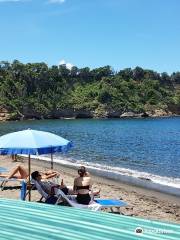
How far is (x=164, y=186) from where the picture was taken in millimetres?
17578

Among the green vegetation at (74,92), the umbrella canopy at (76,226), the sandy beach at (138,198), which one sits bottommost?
the sandy beach at (138,198)

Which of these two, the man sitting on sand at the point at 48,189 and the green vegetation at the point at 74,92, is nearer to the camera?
the man sitting on sand at the point at 48,189

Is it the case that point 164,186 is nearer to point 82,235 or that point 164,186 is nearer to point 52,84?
point 82,235

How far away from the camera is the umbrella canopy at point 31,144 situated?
10086mm

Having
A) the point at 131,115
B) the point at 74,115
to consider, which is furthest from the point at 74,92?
the point at 131,115

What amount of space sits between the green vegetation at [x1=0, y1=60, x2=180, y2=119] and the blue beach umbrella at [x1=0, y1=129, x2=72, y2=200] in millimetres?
126471

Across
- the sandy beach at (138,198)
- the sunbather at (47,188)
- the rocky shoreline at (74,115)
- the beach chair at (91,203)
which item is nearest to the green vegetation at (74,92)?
the rocky shoreline at (74,115)

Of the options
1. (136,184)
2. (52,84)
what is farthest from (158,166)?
(52,84)

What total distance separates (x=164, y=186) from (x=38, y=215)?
41.5 feet

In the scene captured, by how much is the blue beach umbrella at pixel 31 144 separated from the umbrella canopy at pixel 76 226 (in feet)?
14.1

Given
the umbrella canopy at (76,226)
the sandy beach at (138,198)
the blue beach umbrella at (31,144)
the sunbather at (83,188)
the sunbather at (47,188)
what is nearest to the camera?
the umbrella canopy at (76,226)

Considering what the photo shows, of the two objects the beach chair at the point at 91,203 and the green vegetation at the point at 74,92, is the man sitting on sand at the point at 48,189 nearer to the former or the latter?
the beach chair at the point at 91,203

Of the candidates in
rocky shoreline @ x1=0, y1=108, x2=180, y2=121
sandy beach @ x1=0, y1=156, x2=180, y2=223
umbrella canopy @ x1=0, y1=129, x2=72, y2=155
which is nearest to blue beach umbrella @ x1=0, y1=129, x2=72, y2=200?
umbrella canopy @ x1=0, y1=129, x2=72, y2=155

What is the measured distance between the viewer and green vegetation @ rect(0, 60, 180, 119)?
145500 mm
